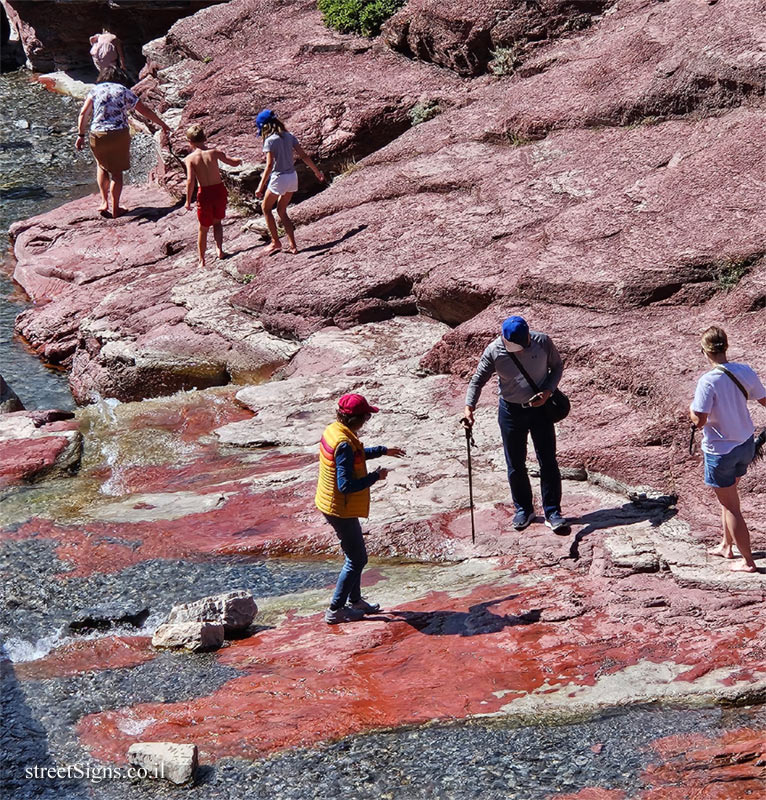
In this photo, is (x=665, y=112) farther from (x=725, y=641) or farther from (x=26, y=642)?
(x=26, y=642)

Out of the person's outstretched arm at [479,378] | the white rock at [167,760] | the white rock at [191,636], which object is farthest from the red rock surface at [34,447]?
the white rock at [167,760]

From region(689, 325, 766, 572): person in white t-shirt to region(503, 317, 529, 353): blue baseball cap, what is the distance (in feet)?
4.24

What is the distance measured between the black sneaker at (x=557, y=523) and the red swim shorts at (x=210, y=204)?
8566 mm

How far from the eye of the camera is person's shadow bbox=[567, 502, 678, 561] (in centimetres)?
863

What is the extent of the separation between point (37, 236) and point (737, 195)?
11885 mm

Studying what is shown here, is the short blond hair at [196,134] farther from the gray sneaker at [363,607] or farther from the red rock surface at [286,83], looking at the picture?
the gray sneaker at [363,607]

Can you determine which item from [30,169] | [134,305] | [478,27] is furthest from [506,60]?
[30,169]

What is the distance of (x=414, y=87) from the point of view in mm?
17641

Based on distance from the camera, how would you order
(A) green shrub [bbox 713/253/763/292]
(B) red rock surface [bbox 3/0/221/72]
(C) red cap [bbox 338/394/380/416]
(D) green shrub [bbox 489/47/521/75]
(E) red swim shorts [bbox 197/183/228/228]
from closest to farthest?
1. (C) red cap [bbox 338/394/380/416]
2. (A) green shrub [bbox 713/253/763/292]
3. (E) red swim shorts [bbox 197/183/228/228]
4. (D) green shrub [bbox 489/47/521/75]
5. (B) red rock surface [bbox 3/0/221/72]

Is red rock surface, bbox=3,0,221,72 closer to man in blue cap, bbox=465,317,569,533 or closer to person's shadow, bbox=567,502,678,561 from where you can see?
man in blue cap, bbox=465,317,569,533

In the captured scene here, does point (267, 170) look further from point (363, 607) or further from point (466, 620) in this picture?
point (466, 620)

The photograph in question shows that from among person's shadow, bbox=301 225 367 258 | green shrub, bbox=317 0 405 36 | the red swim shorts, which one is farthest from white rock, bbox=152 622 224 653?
green shrub, bbox=317 0 405 36

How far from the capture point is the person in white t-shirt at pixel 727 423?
7.46 m

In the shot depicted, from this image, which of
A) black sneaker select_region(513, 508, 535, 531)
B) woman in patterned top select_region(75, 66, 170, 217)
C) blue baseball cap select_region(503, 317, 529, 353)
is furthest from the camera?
woman in patterned top select_region(75, 66, 170, 217)
